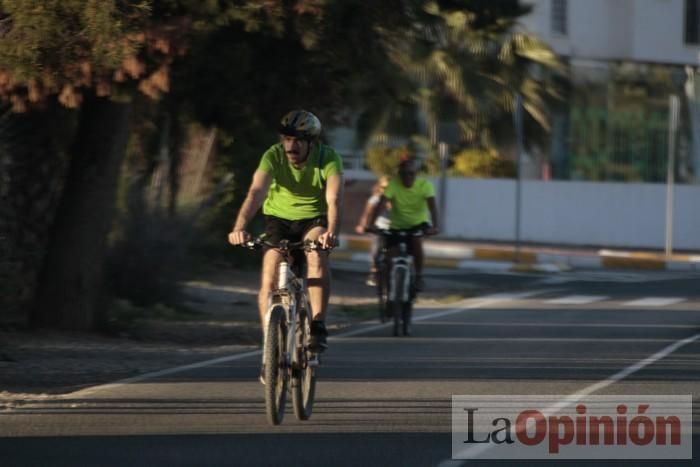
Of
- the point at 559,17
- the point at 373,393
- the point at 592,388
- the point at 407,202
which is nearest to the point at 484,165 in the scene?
the point at 559,17

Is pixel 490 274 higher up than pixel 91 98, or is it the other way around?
pixel 91 98

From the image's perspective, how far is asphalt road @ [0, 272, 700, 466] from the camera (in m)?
7.77

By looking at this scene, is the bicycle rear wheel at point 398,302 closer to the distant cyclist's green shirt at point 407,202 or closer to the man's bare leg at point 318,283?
the distant cyclist's green shirt at point 407,202

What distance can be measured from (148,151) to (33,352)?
7.00 metres

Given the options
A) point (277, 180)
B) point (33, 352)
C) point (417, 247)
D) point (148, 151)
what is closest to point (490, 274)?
point (148, 151)

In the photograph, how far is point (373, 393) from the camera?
1008cm

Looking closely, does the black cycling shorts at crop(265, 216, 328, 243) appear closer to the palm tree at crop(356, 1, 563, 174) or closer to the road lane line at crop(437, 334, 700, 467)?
the road lane line at crop(437, 334, 700, 467)

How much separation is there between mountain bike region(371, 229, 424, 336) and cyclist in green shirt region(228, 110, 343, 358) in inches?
210

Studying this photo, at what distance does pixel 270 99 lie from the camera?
14.2m

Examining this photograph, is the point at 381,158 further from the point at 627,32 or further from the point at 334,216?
the point at 334,216

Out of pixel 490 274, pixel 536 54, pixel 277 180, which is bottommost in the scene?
pixel 490 274

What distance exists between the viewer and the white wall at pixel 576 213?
35.8 meters

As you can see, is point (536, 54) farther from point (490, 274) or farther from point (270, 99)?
point (270, 99)

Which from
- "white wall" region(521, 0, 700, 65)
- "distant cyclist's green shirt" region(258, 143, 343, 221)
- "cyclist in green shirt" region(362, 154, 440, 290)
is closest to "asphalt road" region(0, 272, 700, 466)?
"cyclist in green shirt" region(362, 154, 440, 290)
